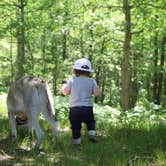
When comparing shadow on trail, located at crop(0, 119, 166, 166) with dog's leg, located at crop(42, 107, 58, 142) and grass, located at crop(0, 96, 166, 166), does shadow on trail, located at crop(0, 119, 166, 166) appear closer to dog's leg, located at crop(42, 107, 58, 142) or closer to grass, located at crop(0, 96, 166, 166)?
grass, located at crop(0, 96, 166, 166)

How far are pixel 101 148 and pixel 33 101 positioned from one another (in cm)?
142

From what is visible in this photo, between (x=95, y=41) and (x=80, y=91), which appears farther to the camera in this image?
(x=95, y=41)

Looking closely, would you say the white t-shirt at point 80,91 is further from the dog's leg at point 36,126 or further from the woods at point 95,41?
the woods at point 95,41

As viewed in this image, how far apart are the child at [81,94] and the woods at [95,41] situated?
21.2 ft

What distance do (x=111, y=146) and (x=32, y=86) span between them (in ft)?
5.66

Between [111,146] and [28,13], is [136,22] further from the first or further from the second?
[111,146]

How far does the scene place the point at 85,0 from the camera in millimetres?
16031

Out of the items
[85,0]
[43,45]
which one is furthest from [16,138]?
[43,45]

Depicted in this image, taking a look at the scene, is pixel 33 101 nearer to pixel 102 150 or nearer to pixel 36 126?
pixel 36 126

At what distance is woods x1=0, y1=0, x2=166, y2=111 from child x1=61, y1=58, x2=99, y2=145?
6.46m

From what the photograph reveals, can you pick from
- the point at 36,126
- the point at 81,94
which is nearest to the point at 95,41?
the point at 81,94

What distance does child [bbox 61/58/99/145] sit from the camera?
794 centimetres

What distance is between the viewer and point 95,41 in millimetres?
29266

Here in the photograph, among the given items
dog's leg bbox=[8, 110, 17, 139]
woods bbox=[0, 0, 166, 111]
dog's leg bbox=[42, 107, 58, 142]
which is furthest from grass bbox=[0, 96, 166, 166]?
woods bbox=[0, 0, 166, 111]
